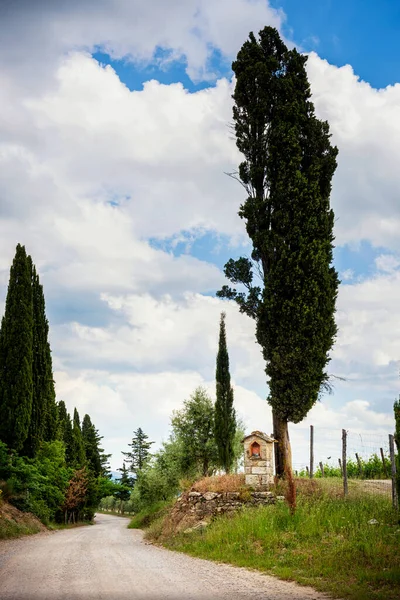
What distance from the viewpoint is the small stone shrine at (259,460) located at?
18969 millimetres

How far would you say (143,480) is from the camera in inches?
1575

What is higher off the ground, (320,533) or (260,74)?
(260,74)

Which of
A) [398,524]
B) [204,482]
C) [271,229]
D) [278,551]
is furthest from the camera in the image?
[271,229]

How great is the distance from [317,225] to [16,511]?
20.4 meters

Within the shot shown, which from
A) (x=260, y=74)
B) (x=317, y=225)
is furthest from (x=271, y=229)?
(x=260, y=74)

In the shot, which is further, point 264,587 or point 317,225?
point 317,225

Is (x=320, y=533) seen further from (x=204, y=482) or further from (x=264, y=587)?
(x=204, y=482)

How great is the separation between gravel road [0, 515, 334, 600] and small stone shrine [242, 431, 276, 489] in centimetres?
548

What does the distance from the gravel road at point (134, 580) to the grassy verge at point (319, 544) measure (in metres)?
0.56

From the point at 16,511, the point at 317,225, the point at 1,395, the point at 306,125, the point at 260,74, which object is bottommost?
the point at 16,511

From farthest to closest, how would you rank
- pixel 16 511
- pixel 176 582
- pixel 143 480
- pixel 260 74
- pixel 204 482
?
pixel 143 480 → pixel 16 511 → pixel 260 74 → pixel 204 482 → pixel 176 582

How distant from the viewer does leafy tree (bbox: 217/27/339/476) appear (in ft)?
65.2

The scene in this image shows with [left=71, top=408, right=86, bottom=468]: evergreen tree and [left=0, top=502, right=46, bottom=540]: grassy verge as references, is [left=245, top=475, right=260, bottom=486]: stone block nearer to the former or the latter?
[left=0, top=502, right=46, bottom=540]: grassy verge

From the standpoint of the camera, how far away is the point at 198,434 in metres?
34.6
